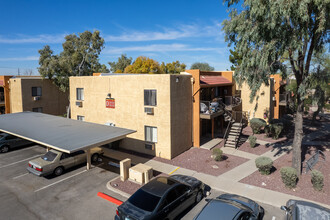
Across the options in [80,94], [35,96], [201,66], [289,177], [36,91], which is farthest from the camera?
[201,66]

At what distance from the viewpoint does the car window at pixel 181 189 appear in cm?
927

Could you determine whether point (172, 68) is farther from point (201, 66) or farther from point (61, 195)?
point (61, 195)

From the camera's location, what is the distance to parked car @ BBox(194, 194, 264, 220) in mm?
7422

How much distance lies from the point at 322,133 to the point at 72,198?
23655 mm

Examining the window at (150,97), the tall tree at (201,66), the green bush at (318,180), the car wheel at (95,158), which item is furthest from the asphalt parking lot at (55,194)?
the tall tree at (201,66)

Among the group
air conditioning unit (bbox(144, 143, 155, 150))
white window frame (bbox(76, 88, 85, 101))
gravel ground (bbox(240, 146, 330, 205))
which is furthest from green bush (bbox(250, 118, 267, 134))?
white window frame (bbox(76, 88, 85, 101))

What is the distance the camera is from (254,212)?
812 cm

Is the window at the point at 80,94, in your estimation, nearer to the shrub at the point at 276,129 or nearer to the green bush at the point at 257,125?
the green bush at the point at 257,125

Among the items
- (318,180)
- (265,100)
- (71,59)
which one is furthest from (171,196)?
(71,59)

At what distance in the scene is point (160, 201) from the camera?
834 centimetres

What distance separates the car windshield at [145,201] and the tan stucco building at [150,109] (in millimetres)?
6951

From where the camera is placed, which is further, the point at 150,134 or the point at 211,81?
the point at 211,81

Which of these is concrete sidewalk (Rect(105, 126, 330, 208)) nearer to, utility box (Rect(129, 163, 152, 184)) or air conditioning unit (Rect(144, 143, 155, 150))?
air conditioning unit (Rect(144, 143, 155, 150))

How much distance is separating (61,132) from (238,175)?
1141 centimetres
